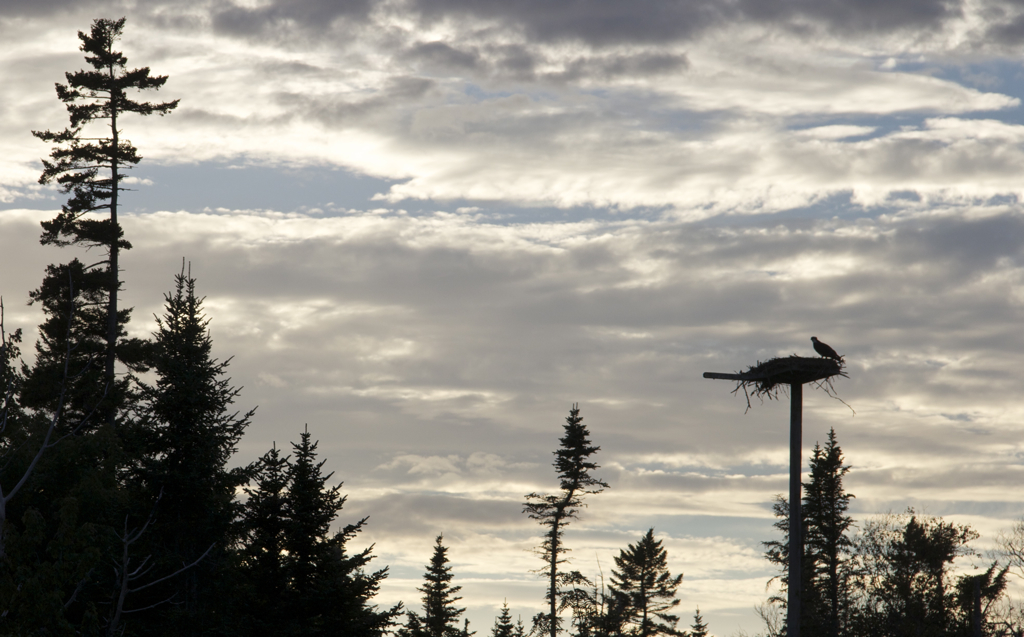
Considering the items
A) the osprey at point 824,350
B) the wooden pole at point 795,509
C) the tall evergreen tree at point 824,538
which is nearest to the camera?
the wooden pole at point 795,509

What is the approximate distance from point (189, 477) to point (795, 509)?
53.6 ft

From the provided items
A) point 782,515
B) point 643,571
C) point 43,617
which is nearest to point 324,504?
point 43,617

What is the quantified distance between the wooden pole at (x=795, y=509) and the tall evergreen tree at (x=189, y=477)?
15.6 m

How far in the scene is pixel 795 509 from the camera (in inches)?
855

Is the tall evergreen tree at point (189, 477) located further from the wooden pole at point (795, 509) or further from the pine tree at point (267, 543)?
the wooden pole at point (795, 509)

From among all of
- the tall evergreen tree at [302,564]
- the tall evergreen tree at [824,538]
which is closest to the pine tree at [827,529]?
the tall evergreen tree at [824,538]

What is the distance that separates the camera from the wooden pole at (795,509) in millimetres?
21031

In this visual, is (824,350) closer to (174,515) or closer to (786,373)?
(786,373)

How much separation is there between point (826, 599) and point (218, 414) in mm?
41150

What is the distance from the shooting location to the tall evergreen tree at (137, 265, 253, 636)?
28.9 metres

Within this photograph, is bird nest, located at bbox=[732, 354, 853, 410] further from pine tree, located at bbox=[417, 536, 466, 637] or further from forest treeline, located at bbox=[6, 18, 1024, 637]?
pine tree, located at bbox=[417, 536, 466, 637]

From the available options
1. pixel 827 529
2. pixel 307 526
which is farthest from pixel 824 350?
pixel 827 529

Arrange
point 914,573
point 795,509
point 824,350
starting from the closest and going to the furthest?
point 795,509 → point 824,350 → point 914,573

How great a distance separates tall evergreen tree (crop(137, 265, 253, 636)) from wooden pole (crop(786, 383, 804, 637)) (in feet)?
51.0
